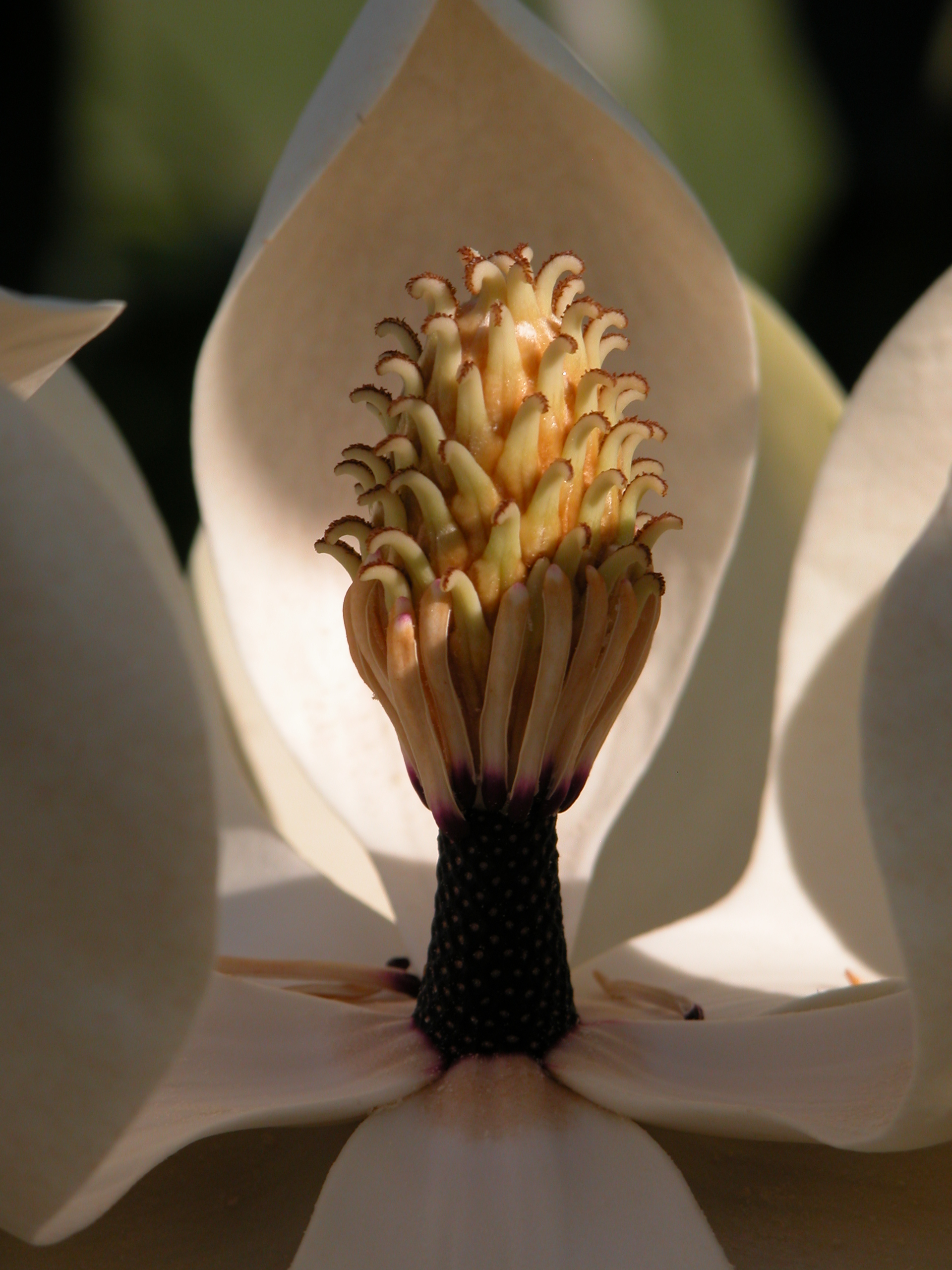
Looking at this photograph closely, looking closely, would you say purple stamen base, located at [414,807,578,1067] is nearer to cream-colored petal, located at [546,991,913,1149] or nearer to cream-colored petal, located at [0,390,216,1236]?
cream-colored petal, located at [546,991,913,1149]

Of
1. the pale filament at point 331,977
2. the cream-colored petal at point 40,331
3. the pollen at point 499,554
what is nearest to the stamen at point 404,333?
the pollen at point 499,554

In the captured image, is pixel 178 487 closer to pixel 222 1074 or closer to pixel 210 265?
pixel 210 265

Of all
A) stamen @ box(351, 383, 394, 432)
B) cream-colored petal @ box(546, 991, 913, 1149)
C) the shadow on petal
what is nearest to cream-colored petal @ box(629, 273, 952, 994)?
the shadow on petal

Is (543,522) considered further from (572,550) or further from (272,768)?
(272,768)

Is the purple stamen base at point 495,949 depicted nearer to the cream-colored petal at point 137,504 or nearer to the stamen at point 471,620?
the stamen at point 471,620

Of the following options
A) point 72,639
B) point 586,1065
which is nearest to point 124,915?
point 72,639

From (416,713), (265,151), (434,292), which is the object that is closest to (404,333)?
(434,292)
